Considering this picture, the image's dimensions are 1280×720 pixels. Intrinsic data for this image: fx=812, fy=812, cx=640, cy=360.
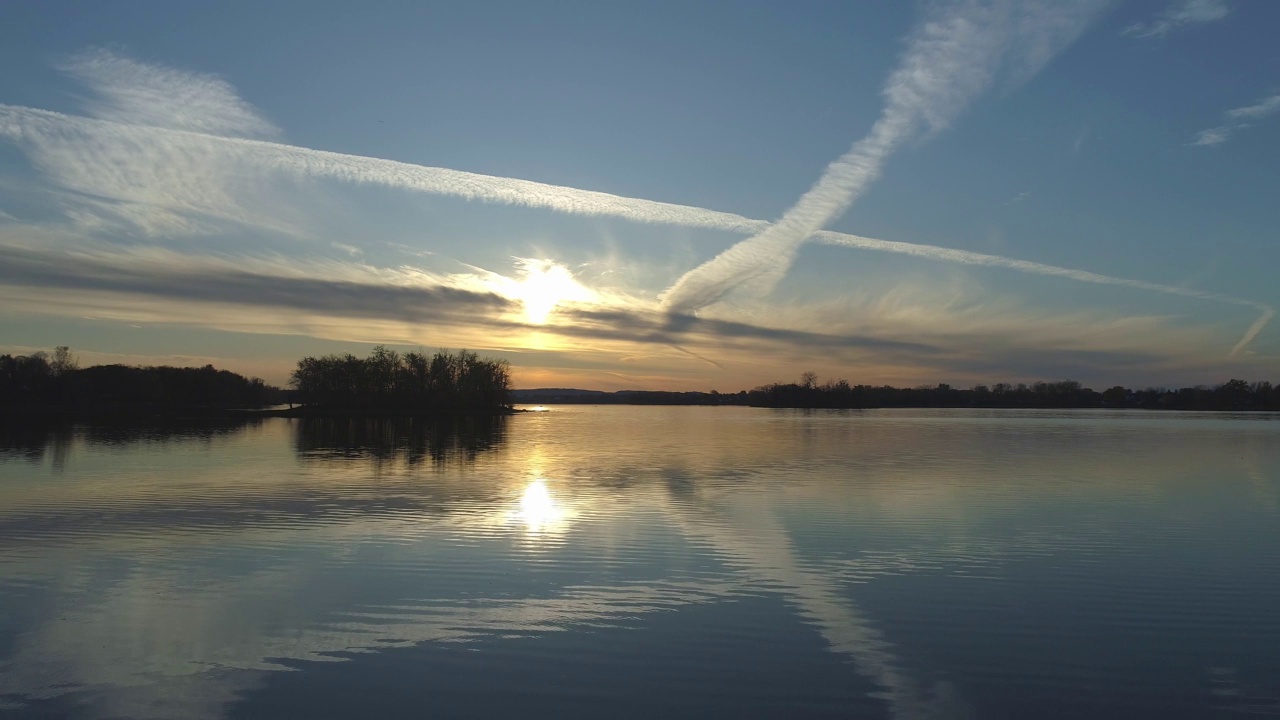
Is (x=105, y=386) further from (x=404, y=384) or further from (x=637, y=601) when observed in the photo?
(x=637, y=601)

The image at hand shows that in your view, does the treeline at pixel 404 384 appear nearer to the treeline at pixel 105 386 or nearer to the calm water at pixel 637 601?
the treeline at pixel 105 386

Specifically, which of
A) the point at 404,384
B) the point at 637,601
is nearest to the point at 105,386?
the point at 404,384

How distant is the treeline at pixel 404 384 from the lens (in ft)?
411

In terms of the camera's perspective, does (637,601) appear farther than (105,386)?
No

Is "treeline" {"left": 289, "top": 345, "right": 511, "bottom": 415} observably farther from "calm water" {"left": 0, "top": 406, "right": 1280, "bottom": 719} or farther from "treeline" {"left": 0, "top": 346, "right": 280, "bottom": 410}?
"calm water" {"left": 0, "top": 406, "right": 1280, "bottom": 719}

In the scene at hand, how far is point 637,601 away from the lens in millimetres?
11414

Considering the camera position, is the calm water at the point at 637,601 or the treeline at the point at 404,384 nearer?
the calm water at the point at 637,601

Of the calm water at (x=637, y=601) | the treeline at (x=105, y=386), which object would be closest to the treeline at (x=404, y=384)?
the treeline at (x=105, y=386)

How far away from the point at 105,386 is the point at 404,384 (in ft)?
156

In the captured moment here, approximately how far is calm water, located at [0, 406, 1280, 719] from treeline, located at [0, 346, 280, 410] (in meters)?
114

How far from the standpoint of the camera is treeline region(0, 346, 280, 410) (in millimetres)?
116625

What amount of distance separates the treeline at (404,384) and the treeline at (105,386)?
1814 centimetres

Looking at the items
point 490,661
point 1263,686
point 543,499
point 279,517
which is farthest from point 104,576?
point 1263,686

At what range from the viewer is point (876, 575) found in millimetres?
13094
